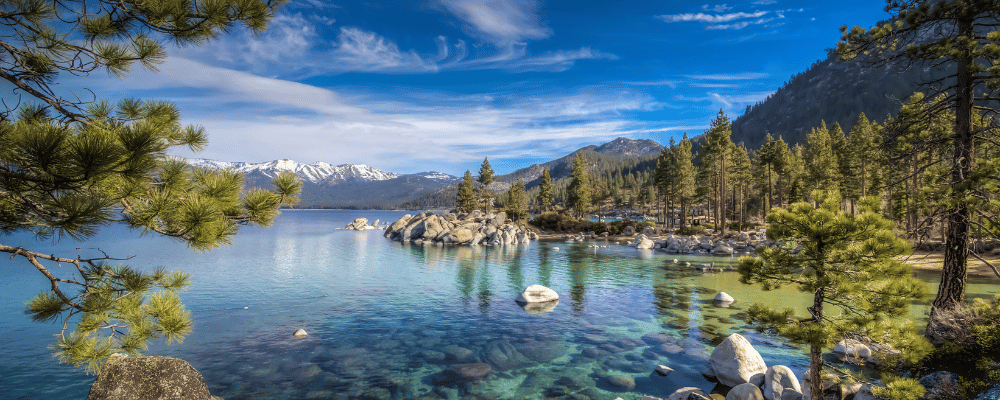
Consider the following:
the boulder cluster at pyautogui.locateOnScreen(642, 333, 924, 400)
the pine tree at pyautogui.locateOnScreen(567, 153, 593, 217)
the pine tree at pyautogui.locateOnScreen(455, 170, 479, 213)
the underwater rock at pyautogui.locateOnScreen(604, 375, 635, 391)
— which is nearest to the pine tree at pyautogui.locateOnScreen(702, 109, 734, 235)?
the pine tree at pyautogui.locateOnScreen(567, 153, 593, 217)

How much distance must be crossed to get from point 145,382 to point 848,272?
→ 559 inches

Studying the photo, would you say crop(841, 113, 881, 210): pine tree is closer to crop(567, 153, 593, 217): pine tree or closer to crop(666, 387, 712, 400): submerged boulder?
crop(567, 153, 593, 217): pine tree

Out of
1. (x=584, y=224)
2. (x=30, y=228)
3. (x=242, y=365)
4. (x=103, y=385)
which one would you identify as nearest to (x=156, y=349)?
(x=242, y=365)

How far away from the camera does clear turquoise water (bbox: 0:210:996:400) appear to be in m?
11.5

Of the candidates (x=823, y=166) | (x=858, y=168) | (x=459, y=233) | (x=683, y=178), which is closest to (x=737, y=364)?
(x=459, y=233)

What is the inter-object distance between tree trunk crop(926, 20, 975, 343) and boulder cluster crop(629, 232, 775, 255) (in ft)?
113

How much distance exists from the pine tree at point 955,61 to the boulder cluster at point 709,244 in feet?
113

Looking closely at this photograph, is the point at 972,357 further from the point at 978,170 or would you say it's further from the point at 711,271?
the point at 711,271

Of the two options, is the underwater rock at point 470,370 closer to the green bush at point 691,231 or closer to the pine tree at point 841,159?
the green bush at point 691,231

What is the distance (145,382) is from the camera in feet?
26.7

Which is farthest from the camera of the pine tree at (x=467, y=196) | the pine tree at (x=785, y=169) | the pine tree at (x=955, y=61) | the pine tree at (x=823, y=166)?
the pine tree at (x=467, y=196)

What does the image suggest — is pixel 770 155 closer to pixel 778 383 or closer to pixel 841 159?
pixel 841 159

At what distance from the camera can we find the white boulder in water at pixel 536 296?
71.3ft

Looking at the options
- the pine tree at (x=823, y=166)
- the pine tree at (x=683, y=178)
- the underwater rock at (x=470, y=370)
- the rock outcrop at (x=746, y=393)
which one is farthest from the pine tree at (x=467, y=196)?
the rock outcrop at (x=746, y=393)
